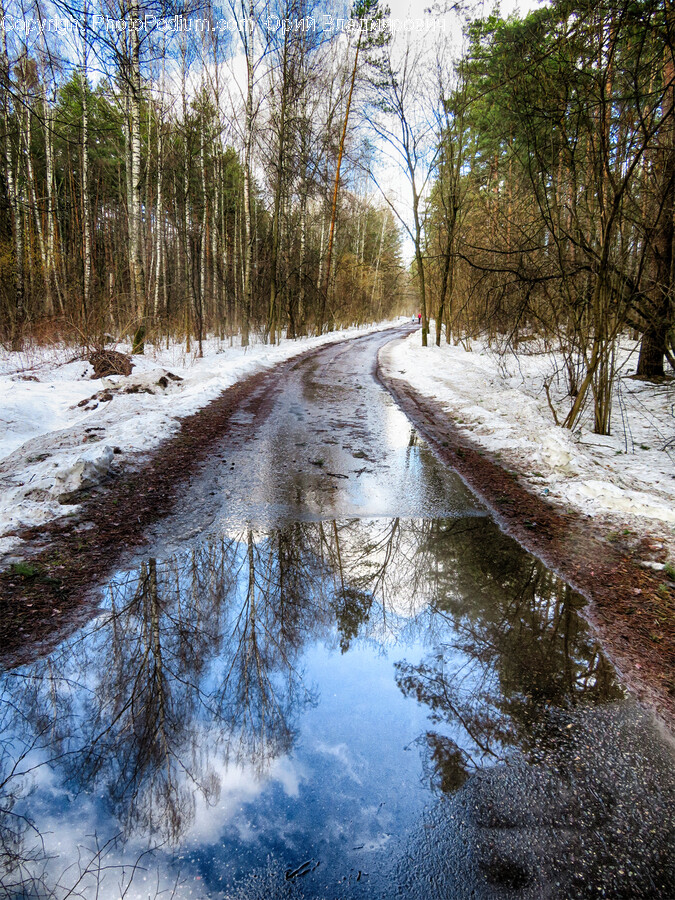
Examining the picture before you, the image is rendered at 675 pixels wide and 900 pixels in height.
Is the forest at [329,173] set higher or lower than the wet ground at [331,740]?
higher

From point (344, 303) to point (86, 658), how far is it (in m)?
38.5

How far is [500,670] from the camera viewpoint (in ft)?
8.24

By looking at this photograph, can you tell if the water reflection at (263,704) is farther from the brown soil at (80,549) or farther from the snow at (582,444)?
the snow at (582,444)

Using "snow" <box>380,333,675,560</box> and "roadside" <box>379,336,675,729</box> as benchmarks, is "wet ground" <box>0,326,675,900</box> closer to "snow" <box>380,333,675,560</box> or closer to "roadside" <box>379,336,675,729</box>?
"roadside" <box>379,336,675,729</box>

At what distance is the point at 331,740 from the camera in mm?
2086

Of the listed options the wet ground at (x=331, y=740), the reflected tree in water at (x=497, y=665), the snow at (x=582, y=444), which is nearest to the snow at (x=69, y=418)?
the wet ground at (x=331, y=740)

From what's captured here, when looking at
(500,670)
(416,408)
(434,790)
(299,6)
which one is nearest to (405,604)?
(500,670)

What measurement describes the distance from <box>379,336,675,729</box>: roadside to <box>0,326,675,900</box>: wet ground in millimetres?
240

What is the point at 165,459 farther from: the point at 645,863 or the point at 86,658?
the point at 645,863

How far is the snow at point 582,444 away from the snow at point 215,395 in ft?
0.06

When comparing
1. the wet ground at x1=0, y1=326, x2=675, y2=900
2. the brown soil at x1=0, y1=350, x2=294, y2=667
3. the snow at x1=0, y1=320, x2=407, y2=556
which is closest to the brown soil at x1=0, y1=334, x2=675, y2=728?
the brown soil at x1=0, y1=350, x2=294, y2=667

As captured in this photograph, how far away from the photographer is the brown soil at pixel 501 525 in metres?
2.66

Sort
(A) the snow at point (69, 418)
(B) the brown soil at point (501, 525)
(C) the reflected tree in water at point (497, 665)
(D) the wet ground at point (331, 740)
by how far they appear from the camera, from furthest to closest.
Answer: (A) the snow at point (69, 418)
(B) the brown soil at point (501, 525)
(C) the reflected tree in water at point (497, 665)
(D) the wet ground at point (331, 740)

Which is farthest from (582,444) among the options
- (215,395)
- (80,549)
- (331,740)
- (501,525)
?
(215,395)
